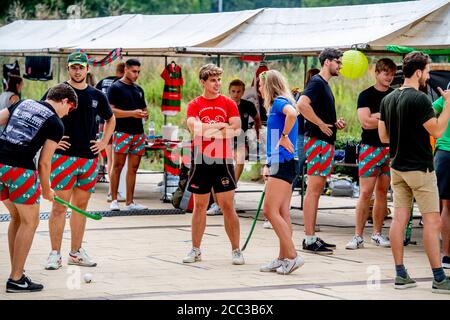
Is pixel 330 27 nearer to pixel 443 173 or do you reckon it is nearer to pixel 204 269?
pixel 443 173

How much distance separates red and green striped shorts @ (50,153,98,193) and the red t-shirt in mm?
1099

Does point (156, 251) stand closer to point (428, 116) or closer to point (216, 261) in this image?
point (216, 261)

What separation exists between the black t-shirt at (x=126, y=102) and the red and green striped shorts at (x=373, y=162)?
4232 millimetres

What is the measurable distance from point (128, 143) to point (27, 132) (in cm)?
630

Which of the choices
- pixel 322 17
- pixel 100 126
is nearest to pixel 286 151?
pixel 322 17

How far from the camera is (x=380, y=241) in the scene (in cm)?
1281

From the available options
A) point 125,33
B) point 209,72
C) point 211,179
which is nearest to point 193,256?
point 211,179

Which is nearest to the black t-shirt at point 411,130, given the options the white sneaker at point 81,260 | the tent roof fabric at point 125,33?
the white sneaker at point 81,260

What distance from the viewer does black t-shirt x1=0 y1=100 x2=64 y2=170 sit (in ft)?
31.0

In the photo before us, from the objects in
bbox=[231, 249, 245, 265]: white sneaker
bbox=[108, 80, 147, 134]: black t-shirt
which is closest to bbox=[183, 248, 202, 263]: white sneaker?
bbox=[231, 249, 245, 265]: white sneaker

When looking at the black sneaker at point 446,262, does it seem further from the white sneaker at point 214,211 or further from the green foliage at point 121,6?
the green foliage at point 121,6

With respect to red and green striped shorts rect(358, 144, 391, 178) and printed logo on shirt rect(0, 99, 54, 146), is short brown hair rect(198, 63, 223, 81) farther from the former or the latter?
red and green striped shorts rect(358, 144, 391, 178)

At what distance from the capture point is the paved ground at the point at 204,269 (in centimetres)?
954
